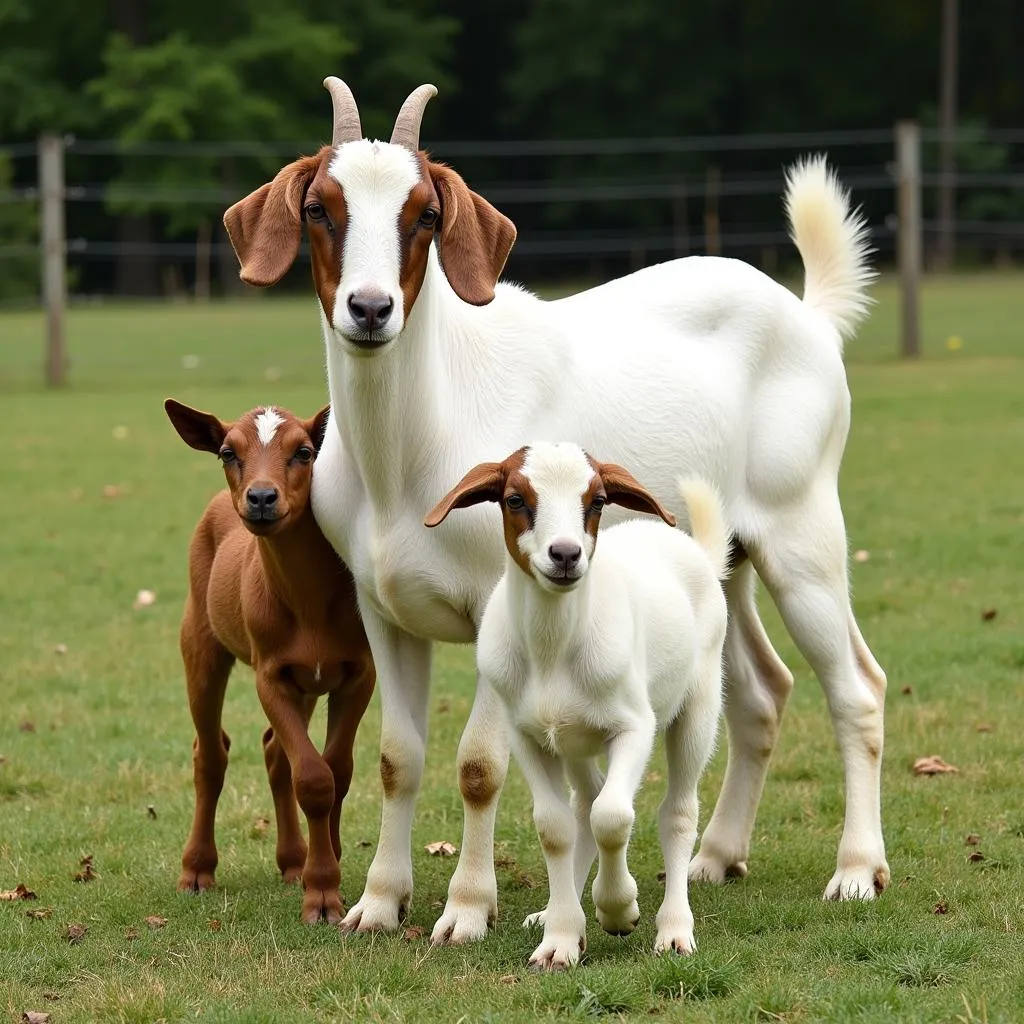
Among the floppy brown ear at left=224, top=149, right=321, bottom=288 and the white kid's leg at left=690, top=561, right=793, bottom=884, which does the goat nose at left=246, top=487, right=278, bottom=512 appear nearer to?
the floppy brown ear at left=224, top=149, right=321, bottom=288

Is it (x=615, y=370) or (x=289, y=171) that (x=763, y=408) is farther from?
(x=289, y=171)

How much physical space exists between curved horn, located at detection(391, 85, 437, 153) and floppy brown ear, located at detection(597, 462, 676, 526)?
3.67 feet

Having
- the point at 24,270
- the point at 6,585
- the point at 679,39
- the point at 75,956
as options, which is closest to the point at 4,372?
the point at 6,585

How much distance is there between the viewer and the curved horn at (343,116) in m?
5.49

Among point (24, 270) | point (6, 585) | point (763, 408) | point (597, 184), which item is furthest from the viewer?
point (597, 184)

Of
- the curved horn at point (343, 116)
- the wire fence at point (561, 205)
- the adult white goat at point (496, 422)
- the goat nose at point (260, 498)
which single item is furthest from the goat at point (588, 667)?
the wire fence at point (561, 205)

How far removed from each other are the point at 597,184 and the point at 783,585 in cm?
4141

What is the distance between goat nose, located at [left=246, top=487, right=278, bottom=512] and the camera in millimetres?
5555

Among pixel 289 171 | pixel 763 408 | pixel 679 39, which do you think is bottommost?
pixel 763 408

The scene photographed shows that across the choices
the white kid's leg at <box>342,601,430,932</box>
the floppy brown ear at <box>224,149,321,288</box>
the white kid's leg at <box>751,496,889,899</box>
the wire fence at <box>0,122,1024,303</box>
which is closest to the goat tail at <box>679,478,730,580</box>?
the white kid's leg at <box>751,496,889,899</box>

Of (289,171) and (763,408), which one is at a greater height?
(289,171)

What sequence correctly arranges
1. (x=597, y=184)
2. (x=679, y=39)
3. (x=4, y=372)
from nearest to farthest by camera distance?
(x=4, y=372) → (x=597, y=184) → (x=679, y=39)

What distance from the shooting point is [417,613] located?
18.3 feet

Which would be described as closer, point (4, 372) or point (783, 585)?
point (783, 585)
